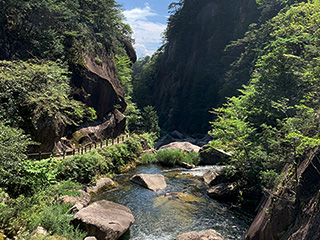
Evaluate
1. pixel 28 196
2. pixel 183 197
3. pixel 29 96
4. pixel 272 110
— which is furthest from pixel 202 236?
pixel 29 96

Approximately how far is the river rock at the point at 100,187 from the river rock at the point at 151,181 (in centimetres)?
199

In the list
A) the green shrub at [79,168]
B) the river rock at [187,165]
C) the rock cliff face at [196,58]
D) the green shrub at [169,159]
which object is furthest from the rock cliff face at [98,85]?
the rock cliff face at [196,58]

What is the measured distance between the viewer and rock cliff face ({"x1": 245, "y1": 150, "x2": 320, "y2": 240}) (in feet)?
18.4

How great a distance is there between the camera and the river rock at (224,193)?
14305 millimetres

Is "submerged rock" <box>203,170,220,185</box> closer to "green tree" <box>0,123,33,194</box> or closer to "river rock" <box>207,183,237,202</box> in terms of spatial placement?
"river rock" <box>207,183,237,202</box>

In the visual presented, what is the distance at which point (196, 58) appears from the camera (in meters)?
63.5

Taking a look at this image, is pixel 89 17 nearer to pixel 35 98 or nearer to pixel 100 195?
pixel 35 98

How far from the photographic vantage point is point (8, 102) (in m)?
11.4

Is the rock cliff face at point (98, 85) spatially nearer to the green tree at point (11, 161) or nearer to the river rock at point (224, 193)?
the green tree at point (11, 161)

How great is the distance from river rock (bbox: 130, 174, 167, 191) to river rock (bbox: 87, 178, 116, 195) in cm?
199

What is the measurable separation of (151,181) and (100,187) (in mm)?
3932

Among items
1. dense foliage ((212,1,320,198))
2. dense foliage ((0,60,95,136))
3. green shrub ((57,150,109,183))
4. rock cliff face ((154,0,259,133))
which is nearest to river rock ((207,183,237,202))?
dense foliage ((212,1,320,198))

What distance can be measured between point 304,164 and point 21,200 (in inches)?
382

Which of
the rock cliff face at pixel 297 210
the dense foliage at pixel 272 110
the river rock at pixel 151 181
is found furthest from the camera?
the river rock at pixel 151 181
